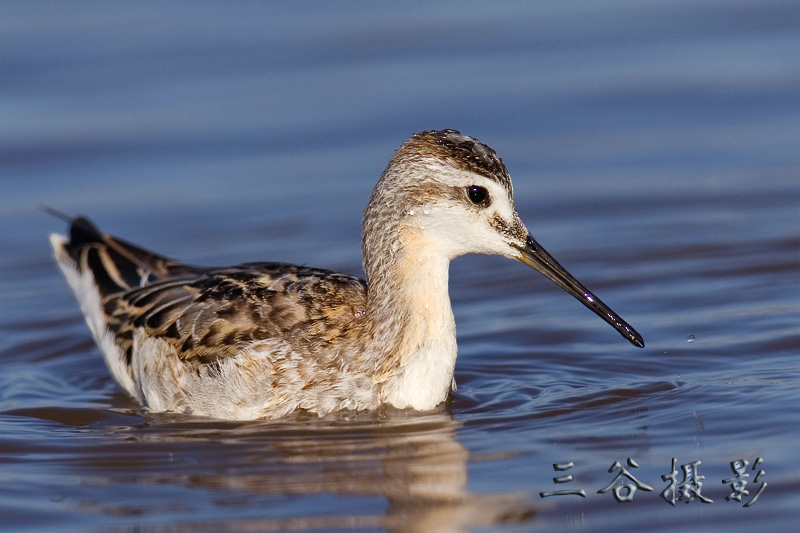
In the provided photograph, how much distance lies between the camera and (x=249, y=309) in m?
9.52

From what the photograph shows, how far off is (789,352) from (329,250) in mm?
4463

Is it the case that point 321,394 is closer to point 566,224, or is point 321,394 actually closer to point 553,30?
point 566,224

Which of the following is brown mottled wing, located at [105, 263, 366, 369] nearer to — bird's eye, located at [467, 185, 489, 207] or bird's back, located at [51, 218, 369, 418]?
bird's back, located at [51, 218, 369, 418]

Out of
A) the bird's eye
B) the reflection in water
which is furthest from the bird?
the reflection in water

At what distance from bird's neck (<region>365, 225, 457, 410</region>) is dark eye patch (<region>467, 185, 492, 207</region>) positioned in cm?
44

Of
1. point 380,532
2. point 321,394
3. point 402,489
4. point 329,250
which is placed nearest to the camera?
point 380,532

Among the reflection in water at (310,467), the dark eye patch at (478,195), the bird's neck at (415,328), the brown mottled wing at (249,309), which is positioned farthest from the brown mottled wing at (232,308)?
the dark eye patch at (478,195)

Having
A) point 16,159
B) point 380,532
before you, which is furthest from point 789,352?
point 16,159

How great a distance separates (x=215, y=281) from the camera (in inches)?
390

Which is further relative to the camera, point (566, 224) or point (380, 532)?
point (566, 224)

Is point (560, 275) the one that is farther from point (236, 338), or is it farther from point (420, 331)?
point (236, 338)

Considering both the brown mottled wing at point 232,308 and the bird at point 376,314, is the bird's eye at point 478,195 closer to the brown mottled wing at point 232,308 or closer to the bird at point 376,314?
the bird at point 376,314

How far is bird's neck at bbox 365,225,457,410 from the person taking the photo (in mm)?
9172

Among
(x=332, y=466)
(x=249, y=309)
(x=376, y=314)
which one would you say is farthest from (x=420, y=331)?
(x=332, y=466)
